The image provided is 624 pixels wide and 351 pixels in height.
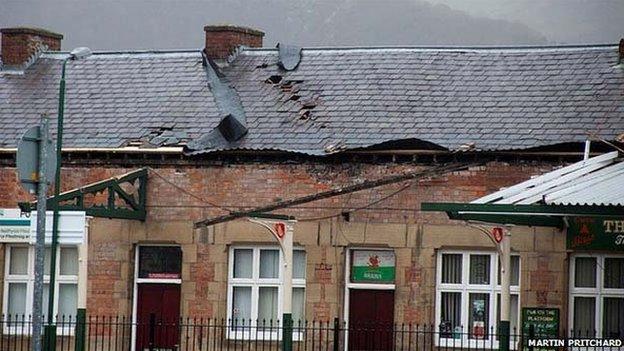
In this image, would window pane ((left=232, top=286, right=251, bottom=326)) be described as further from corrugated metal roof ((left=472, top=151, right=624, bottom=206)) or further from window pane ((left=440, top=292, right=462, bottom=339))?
corrugated metal roof ((left=472, top=151, right=624, bottom=206))

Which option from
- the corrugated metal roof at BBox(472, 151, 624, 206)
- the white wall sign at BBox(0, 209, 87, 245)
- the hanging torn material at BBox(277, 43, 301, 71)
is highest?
the hanging torn material at BBox(277, 43, 301, 71)

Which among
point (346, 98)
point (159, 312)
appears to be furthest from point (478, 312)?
point (159, 312)

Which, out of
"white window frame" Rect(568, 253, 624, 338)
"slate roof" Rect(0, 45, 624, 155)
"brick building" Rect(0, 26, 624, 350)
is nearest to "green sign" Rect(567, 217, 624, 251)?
"brick building" Rect(0, 26, 624, 350)

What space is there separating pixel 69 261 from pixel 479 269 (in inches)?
322

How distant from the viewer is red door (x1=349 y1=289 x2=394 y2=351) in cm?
3084

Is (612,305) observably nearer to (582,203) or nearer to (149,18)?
(582,203)

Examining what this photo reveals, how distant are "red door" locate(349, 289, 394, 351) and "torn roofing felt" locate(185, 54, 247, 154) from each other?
3.73 meters

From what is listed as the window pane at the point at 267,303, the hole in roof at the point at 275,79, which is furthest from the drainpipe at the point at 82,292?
the hole in roof at the point at 275,79

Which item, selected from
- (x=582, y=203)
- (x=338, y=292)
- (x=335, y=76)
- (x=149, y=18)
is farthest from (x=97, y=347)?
(x=149, y=18)

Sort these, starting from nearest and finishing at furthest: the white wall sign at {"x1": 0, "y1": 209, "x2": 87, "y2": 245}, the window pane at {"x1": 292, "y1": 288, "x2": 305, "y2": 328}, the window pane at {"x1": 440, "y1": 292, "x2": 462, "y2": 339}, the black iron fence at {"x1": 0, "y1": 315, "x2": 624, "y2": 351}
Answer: the white wall sign at {"x1": 0, "y1": 209, "x2": 87, "y2": 245}, the black iron fence at {"x1": 0, "y1": 315, "x2": 624, "y2": 351}, the window pane at {"x1": 440, "y1": 292, "x2": 462, "y2": 339}, the window pane at {"x1": 292, "y1": 288, "x2": 305, "y2": 328}

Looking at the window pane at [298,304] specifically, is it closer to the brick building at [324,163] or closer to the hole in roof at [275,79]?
the brick building at [324,163]

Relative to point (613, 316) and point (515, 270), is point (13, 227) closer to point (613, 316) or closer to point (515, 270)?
point (515, 270)

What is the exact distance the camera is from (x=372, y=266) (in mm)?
31297

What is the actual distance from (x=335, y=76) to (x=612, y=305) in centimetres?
732
